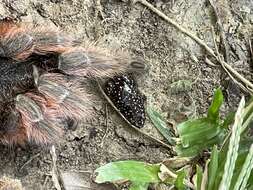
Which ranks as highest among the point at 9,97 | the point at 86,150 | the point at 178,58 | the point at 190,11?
the point at 190,11

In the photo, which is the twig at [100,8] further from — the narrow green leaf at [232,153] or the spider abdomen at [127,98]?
the narrow green leaf at [232,153]

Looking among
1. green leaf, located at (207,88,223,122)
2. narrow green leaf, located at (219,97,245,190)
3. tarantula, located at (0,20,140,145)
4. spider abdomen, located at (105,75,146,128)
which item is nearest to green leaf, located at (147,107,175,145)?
spider abdomen, located at (105,75,146,128)

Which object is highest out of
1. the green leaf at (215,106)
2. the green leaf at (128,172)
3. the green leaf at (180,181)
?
the green leaf at (215,106)

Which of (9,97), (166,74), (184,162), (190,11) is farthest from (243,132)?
(9,97)

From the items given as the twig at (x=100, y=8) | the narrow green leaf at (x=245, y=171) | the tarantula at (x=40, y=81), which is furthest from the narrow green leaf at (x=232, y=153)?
the twig at (x=100, y=8)

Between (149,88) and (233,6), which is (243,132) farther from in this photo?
(233,6)

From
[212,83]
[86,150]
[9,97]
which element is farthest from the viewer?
[212,83]

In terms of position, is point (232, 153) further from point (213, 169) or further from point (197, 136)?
point (197, 136)

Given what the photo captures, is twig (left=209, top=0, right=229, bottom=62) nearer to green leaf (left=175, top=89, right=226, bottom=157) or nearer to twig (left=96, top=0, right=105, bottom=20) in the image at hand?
green leaf (left=175, top=89, right=226, bottom=157)
